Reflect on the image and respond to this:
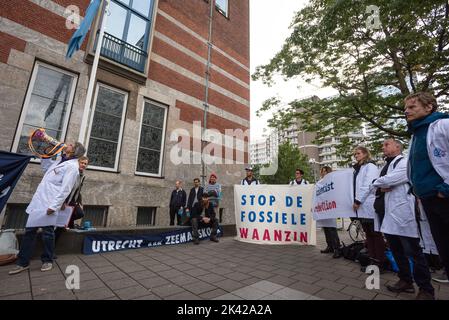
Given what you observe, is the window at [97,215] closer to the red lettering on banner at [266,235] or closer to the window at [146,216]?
the window at [146,216]

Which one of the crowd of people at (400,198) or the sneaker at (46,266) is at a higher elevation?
the crowd of people at (400,198)

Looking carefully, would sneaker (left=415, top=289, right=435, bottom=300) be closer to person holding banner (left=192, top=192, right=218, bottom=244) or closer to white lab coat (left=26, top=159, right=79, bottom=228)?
person holding banner (left=192, top=192, right=218, bottom=244)

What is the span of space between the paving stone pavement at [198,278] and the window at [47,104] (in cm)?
460

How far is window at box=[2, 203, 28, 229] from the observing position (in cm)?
621

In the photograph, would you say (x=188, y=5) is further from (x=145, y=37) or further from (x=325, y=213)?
(x=325, y=213)

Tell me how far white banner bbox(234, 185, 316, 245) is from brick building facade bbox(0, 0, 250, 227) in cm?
406

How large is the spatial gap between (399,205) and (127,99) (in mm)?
9342

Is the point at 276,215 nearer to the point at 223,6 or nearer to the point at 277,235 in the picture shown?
the point at 277,235

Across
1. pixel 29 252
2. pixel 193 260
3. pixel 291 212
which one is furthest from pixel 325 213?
pixel 29 252

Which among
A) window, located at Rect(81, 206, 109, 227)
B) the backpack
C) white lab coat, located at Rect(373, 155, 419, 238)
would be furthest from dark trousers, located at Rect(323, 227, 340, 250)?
window, located at Rect(81, 206, 109, 227)

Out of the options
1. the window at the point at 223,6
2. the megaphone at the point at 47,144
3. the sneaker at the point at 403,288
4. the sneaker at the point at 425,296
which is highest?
the window at the point at 223,6

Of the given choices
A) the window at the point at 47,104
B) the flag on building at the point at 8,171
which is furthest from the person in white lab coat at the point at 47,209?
the window at the point at 47,104

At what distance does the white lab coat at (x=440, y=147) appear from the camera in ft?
7.05

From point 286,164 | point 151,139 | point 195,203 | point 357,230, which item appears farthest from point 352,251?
point 286,164
